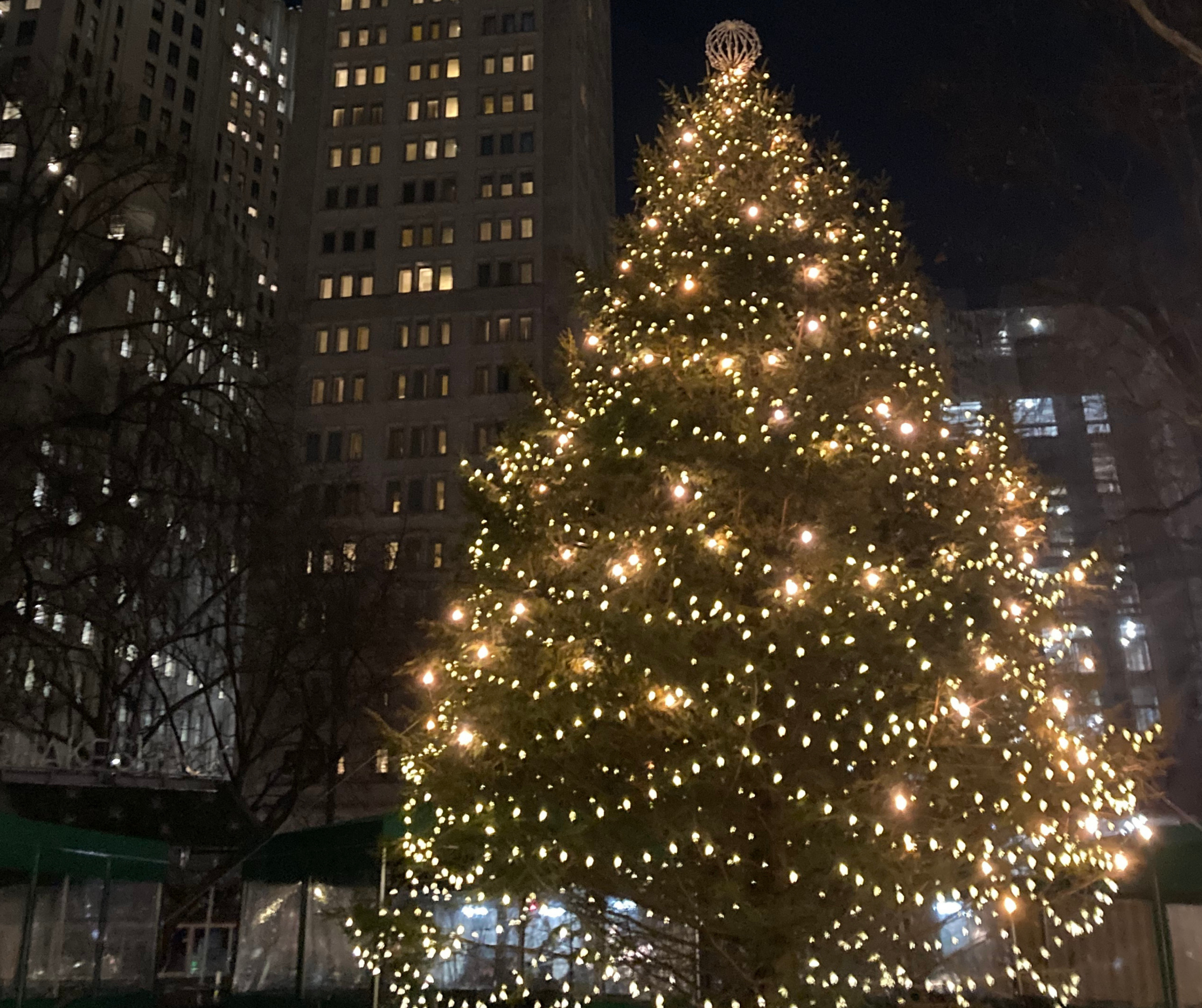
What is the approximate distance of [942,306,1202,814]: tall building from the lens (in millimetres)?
34000

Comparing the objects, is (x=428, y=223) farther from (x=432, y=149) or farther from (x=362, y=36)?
(x=362, y=36)

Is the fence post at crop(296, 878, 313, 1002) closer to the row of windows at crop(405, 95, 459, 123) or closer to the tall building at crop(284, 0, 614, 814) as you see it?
the tall building at crop(284, 0, 614, 814)

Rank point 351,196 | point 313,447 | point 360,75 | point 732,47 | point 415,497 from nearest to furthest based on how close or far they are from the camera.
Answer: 1. point 732,47
2. point 415,497
3. point 313,447
4. point 351,196
5. point 360,75

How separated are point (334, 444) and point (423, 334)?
7.56 meters

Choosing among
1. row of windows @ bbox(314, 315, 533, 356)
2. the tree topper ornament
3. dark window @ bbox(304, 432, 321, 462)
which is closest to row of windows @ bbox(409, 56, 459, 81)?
row of windows @ bbox(314, 315, 533, 356)

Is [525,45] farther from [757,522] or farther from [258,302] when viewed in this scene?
[757,522]

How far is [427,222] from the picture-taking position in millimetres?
58281

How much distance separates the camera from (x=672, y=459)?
11.0 metres

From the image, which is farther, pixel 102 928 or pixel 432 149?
pixel 432 149

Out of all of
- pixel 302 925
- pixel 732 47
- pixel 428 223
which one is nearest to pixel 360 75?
pixel 428 223

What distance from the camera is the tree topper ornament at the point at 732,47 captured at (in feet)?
47.1

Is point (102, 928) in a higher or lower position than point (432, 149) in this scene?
lower

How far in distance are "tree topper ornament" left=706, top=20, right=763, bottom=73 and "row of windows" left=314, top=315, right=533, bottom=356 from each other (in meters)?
41.5

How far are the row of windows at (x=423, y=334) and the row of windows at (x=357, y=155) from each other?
378 inches
